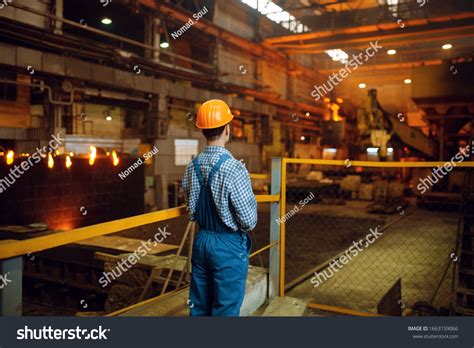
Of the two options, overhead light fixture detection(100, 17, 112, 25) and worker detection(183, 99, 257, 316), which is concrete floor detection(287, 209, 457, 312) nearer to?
worker detection(183, 99, 257, 316)

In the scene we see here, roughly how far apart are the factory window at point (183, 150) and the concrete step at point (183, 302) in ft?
41.0

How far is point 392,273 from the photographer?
678cm

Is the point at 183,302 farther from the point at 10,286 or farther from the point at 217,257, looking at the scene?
the point at 10,286

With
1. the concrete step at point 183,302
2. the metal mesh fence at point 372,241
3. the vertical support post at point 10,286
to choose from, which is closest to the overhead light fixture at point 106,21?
the metal mesh fence at point 372,241

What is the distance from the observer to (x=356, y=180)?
1881 cm

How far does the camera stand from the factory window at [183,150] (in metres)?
16.7

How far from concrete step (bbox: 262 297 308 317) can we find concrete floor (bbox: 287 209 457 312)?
0.96 meters

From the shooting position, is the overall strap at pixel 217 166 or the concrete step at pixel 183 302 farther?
the concrete step at pixel 183 302

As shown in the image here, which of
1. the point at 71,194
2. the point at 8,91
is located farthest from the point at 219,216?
the point at 8,91

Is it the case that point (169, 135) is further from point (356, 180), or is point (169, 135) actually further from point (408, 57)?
point (408, 57)

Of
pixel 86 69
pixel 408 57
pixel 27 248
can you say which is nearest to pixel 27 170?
A: pixel 86 69

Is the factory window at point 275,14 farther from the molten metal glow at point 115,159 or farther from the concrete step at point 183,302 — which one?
the concrete step at point 183,302

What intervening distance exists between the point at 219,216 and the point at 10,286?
133 centimetres

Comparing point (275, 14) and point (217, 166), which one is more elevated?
point (275, 14)
